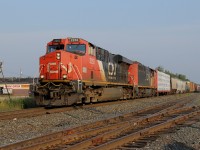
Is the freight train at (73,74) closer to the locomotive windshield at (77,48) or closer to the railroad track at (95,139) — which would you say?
the locomotive windshield at (77,48)

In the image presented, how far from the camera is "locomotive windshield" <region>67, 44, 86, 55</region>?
696 inches

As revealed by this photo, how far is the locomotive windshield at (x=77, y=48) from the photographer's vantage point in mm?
17672

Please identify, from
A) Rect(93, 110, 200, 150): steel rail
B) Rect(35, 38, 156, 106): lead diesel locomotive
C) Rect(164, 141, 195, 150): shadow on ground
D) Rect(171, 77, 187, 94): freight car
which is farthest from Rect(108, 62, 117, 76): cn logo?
Rect(171, 77, 187, 94): freight car

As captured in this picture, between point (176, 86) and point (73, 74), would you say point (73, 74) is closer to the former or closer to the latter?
point (73, 74)

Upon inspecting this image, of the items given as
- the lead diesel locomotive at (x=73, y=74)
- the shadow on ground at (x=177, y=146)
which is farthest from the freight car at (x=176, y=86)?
the shadow on ground at (x=177, y=146)

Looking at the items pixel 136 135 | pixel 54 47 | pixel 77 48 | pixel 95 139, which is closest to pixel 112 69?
pixel 77 48

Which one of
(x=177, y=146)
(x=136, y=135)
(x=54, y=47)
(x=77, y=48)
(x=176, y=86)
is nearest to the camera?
(x=177, y=146)

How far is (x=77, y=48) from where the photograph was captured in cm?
1780

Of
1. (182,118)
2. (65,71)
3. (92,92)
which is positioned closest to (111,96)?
(92,92)

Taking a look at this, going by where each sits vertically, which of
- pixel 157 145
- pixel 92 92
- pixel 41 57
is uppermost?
pixel 41 57

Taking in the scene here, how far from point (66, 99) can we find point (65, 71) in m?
1.59

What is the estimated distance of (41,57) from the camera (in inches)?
692

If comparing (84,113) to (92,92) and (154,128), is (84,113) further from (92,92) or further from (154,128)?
(154,128)

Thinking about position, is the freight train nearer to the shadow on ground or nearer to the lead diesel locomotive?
the lead diesel locomotive
